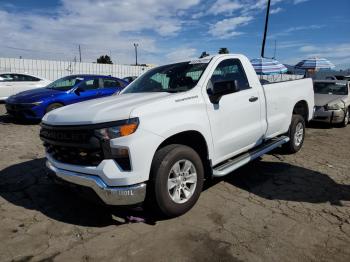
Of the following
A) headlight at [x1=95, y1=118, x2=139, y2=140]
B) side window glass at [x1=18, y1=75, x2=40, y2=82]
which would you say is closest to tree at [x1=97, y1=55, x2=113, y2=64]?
side window glass at [x1=18, y1=75, x2=40, y2=82]

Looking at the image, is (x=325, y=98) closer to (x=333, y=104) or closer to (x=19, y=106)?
(x=333, y=104)

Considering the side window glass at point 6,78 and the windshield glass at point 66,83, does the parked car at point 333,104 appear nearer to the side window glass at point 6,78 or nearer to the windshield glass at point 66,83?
the windshield glass at point 66,83

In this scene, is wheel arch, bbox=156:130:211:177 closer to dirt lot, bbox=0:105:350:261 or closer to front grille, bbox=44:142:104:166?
dirt lot, bbox=0:105:350:261

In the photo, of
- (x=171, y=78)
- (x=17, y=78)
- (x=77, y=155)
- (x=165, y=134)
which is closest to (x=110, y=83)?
A: (x=17, y=78)

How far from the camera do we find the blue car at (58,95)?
9.37 m

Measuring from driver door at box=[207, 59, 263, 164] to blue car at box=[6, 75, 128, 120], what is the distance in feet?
15.6

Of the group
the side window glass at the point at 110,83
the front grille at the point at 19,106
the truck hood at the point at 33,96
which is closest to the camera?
the front grille at the point at 19,106

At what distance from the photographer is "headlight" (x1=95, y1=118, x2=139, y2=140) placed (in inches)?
128

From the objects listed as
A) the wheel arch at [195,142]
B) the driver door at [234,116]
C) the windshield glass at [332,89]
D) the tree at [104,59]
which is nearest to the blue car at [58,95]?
the driver door at [234,116]

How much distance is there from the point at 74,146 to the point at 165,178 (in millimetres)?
1031

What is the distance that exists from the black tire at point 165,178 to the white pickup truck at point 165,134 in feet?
0.03

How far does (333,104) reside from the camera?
9898 millimetres

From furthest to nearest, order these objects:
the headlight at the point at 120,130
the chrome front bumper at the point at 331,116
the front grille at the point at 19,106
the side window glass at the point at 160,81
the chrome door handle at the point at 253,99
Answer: the chrome front bumper at the point at 331,116
the front grille at the point at 19,106
the chrome door handle at the point at 253,99
the side window glass at the point at 160,81
the headlight at the point at 120,130

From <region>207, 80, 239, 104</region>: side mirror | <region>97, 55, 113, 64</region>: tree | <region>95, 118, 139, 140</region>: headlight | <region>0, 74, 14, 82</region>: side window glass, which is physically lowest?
<region>95, 118, 139, 140</region>: headlight
